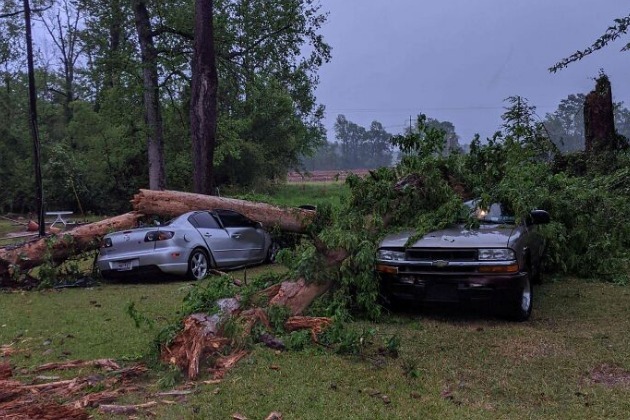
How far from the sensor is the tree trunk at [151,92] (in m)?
21.0

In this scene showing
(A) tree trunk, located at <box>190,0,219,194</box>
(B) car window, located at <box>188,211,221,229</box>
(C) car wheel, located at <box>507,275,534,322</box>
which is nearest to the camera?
(C) car wheel, located at <box>507,275,534,322</box>

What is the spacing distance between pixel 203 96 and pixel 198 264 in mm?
6639

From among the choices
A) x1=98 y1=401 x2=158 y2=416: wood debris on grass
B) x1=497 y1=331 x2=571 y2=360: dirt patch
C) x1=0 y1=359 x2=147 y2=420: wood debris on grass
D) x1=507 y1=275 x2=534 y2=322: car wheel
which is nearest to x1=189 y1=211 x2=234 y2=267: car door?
x1=0 y1=359 x2=147 y2=420: wood debris on grass

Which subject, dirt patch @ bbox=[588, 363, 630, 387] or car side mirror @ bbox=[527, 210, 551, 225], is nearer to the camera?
dirt patch @ bbox=[588, 363, 630, 387]

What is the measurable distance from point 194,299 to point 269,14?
15869mm

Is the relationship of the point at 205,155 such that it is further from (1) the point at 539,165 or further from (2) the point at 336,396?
(2) the point at 336,396

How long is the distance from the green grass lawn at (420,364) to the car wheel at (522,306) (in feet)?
0.33

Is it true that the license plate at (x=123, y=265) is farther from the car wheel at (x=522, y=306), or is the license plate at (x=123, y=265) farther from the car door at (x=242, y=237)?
the car wheel at (x=522, y=306)

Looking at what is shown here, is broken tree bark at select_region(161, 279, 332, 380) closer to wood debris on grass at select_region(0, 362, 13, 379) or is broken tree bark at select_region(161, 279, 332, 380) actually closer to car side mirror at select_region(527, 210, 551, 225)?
wood debris on grass at select_region(0, 362, 13, 379)

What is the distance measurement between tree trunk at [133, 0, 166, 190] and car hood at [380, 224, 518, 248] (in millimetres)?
15835

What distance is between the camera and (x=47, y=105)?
136 ft

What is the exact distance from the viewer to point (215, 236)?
36.6ft

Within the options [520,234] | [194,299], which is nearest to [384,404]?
[194,299]

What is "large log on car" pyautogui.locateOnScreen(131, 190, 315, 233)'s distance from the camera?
11.1 metres
